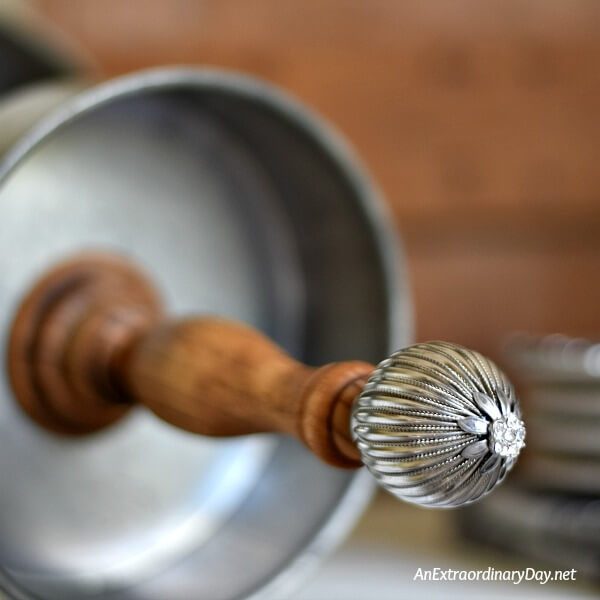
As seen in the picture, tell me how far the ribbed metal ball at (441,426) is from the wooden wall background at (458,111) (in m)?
0.49

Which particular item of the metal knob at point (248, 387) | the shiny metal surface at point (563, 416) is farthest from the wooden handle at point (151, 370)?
the shiny metal surface at point (563, 416)

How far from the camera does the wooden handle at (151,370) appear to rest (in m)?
0.29

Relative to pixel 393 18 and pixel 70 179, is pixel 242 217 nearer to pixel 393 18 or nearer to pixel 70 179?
pixel 70 179

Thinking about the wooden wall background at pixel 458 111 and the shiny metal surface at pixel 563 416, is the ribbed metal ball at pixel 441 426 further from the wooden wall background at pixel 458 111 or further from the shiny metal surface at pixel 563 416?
the wooden wall background at pixel 458 111

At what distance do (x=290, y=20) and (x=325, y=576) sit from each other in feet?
1.50

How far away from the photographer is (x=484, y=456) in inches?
9.6

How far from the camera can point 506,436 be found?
243mm

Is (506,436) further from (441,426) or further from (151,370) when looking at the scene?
(151,370)

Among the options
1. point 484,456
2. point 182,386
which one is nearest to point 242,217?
point 182,386

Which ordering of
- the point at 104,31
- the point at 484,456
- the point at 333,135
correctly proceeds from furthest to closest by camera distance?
the point at 104,31
the point at 333,135
the point at 484,456

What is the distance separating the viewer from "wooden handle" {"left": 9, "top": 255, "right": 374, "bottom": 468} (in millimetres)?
289

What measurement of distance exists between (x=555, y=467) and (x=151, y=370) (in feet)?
0.83

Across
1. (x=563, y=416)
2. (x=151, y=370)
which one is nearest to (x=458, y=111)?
(x=563, y=416)

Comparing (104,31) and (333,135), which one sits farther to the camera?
(104,31)
